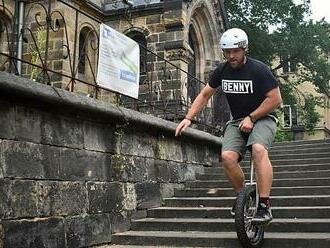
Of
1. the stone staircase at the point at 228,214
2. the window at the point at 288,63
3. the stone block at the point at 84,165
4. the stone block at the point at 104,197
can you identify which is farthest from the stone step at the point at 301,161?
the window at the point at 288,63

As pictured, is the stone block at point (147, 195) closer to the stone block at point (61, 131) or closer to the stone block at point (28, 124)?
the stone block at point (61, 131)

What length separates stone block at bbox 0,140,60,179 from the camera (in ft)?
16.2

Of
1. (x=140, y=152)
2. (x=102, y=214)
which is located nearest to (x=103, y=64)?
(x=140, y=152)

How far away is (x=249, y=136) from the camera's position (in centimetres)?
522

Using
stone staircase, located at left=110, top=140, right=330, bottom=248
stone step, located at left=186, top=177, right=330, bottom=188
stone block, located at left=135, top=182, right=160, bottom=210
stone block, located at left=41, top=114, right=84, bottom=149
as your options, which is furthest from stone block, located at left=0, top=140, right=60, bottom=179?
stone step, located at left=186, top=177, right=330, bottom=188

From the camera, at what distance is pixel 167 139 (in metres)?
8.41

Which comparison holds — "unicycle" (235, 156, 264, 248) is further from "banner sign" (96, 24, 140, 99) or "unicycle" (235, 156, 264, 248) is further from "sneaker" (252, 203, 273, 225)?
"banner sign" (96, 24, 140, 99)

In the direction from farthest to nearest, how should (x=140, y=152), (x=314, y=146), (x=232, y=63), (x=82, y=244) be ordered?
(x=314, y=146) < (x=140, y=152) < (x=82, y=244) < (x=232, y=63)

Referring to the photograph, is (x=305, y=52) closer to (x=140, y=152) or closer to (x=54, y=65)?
(x=54, y=65)

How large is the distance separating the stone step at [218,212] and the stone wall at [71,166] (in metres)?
0.30

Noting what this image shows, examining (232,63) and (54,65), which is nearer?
(232,63)

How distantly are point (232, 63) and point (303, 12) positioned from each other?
956 inches

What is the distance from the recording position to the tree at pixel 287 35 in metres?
27.3

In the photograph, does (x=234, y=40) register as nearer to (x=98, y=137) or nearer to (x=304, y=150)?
(x=98, y=137)
